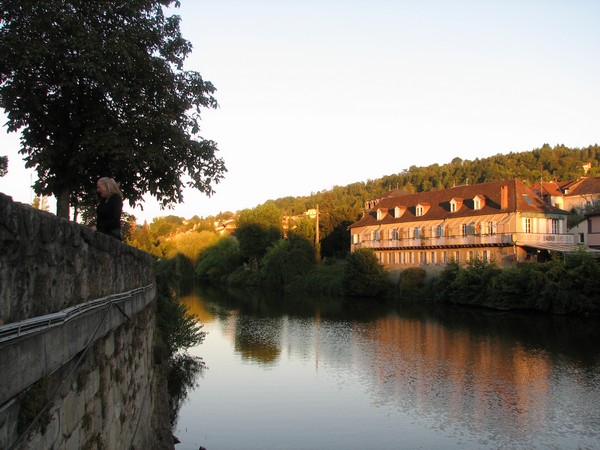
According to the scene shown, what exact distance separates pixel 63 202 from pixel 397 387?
12357 millimetres

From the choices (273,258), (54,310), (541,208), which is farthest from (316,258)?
(54,310)

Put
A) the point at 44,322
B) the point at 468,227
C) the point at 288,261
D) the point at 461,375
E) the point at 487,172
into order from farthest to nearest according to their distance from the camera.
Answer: the point at 487,172
the point at 288,261
the point at 468,227
the point at 461,375
the point at 44,322

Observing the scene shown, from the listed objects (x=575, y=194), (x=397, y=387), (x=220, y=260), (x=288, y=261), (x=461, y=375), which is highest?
(x=575, y=194)

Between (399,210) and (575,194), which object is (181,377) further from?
(575,194)

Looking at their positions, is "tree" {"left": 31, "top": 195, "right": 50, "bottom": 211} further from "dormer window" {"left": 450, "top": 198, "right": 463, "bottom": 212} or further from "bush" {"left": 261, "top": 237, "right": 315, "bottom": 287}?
"bush" {"left": 261, "top": 237, "right": 315, "bottom": 287}

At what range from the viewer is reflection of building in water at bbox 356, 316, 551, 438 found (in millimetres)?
17203

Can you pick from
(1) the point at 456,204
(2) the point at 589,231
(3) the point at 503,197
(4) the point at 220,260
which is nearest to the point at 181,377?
(3) the point at 503,197

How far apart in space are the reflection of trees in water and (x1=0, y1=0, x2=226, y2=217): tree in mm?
6459

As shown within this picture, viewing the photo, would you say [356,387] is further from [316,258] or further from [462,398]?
[316,258]

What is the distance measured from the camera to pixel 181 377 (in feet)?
68.6

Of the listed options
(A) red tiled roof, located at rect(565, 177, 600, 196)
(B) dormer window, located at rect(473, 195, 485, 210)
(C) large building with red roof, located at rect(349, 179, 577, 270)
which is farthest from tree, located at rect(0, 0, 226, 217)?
(A) red tiled roof, located at rect(565, 177, 600, 196)

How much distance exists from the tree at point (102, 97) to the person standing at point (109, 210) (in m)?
4.49

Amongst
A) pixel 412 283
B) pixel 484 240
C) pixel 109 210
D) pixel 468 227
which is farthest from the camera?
pixel 412 283

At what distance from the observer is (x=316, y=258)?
71812mm
